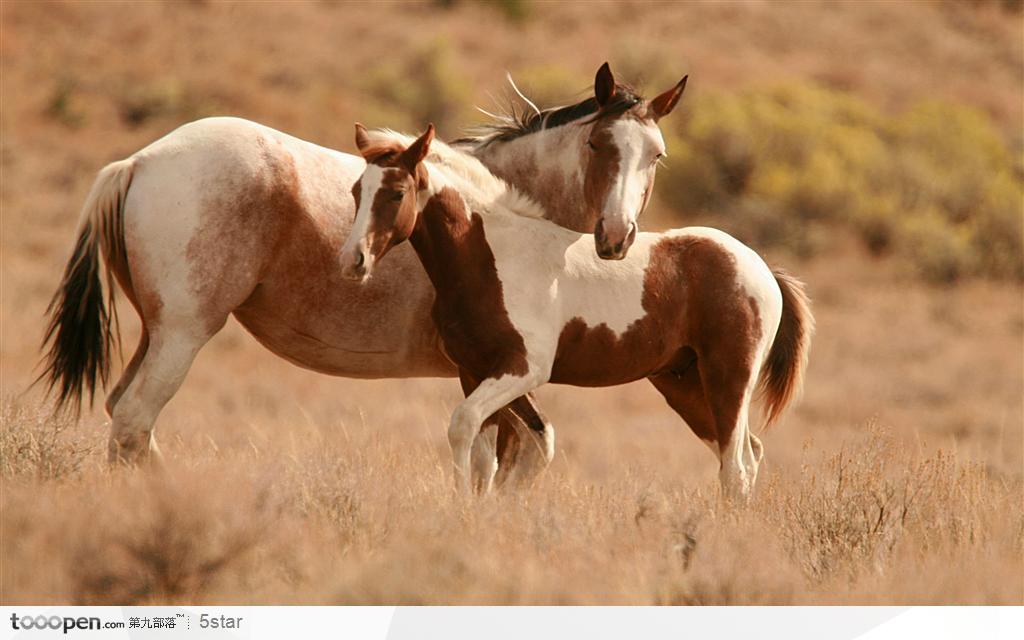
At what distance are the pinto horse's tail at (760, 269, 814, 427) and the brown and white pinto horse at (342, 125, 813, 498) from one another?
1.12 feet

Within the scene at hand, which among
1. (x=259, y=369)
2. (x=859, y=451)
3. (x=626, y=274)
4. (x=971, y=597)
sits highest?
(x=626, y=274)

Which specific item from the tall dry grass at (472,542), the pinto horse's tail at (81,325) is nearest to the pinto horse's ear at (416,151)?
the tall dry grass at (472,542)

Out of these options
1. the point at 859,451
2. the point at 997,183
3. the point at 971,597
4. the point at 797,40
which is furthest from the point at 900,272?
the point at 971,597

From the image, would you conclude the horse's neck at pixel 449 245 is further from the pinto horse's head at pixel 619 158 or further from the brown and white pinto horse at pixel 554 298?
the pinto horse's head at pixel 619 158

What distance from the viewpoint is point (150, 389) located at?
19.2 feet

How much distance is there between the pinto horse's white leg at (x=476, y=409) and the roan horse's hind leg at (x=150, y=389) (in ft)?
4.00

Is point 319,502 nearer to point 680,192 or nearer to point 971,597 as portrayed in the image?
point 971,597

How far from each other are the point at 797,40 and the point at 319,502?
1063 inches

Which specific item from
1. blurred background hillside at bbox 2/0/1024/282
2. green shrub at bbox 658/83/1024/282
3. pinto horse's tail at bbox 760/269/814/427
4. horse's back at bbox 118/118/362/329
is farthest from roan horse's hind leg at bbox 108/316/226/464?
green shrub at bbox 658/83/1024/282

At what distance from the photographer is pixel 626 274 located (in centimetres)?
594

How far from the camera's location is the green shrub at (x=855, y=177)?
23.4 metres

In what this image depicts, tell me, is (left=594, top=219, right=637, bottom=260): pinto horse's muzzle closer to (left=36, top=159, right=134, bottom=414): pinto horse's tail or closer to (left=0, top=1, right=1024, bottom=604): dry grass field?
(left=0, top=1, right=1024, bottom=604): dry grass field

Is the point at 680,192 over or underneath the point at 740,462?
underneath
